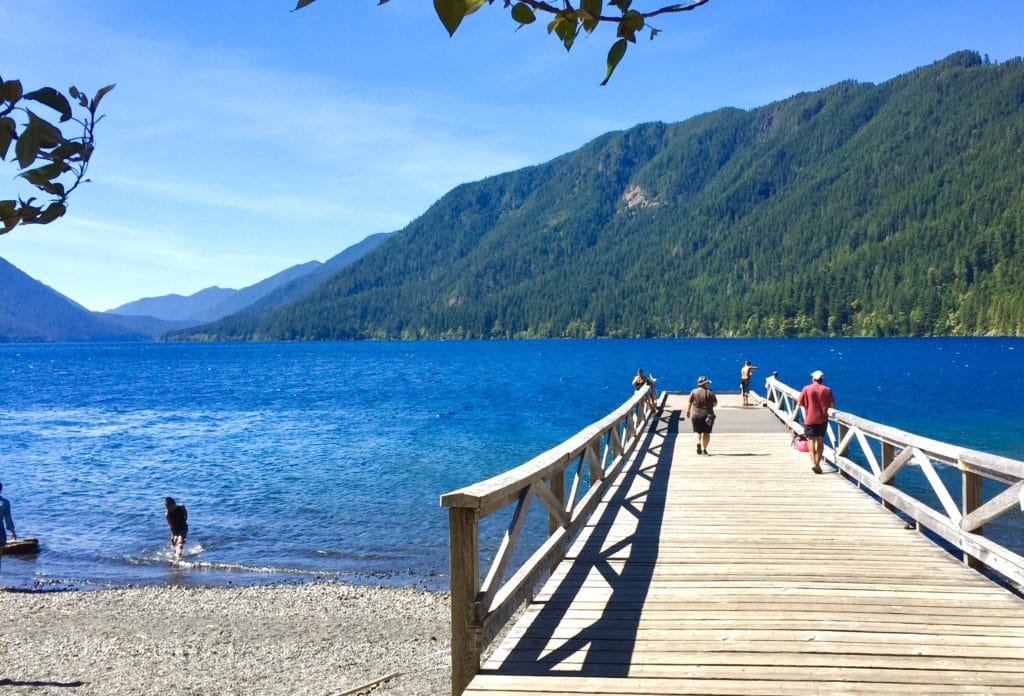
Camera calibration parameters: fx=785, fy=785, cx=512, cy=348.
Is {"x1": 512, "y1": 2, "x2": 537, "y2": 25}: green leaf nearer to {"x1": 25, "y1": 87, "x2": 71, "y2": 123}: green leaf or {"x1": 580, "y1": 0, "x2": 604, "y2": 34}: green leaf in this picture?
{"x1": 580, "y1": 0, "x2": 604, "y2": 34}: green leaf

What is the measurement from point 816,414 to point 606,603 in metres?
8.22

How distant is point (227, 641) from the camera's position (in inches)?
445

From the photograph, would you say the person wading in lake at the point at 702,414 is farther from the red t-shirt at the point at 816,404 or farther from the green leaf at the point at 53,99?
the green leaf at the point at 53,99

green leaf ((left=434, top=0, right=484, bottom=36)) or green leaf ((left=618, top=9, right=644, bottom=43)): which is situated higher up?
green leaf ((left=618, top=9, right=644, bottom=43))

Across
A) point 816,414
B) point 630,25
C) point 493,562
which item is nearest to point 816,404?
point 816,414

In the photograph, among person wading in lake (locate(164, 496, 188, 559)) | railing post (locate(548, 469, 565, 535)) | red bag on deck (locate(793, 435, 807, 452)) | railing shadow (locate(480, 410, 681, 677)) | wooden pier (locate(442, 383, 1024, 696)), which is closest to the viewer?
wooden pier (locate(442, 383, 1024, 696))

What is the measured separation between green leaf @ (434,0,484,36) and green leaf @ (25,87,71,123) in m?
0.76

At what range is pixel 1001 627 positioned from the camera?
5469 millimetres

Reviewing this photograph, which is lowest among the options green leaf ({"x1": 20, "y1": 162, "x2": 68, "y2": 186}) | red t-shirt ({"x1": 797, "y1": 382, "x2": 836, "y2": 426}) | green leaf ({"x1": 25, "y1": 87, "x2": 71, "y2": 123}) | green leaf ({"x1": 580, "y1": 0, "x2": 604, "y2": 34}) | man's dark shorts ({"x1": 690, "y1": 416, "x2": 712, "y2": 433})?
man's dark shorts ({"x1": 690, "y1": 416, "x2": 712, "y2": 433})

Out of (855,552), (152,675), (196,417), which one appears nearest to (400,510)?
(152,675)

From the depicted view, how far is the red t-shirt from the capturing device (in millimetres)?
13062

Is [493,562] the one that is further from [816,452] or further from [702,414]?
[702,414]

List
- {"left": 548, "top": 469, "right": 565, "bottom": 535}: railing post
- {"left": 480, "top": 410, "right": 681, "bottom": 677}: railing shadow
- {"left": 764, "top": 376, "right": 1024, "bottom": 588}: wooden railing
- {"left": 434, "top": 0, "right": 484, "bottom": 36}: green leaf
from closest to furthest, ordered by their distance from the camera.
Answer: {"left": 434, "top": 0, "right": 484, "bottom": 36}: green leaf → {"left": 480, "top": 410, "right": 681, "bottom": 677}: railing shadow → {"left": 764, "top": 376, "right": 1024, "bottom": 588}: wooden railing → {"left": 548, "top": 469, "right": 565, "bottom": 535}: railing post

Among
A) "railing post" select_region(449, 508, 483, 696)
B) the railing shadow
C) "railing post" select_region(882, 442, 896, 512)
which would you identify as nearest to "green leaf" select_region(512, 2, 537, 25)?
"railing post" select_region(449, 508, 483, 696)
